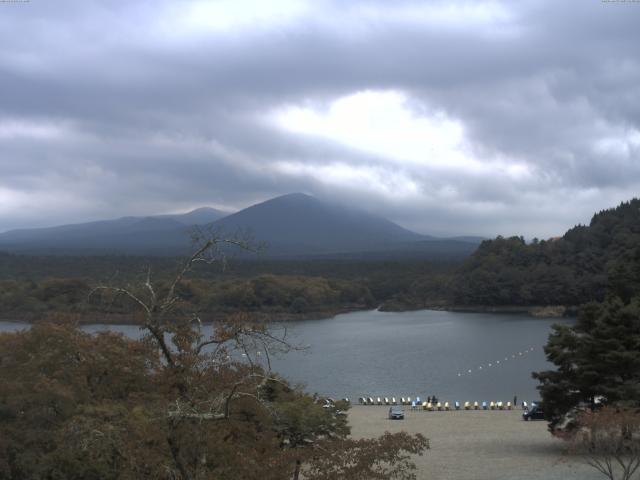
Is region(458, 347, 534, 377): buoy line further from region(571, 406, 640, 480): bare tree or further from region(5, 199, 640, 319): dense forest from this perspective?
region(5, 199, 640, 319): dense forest

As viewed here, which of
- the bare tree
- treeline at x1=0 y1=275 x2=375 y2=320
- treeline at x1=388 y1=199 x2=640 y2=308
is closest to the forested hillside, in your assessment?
treeline at x1=388 y1=199 x2=640 y2=308

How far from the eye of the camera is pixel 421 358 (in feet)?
119

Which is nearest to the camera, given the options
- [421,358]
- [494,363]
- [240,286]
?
[494,363]

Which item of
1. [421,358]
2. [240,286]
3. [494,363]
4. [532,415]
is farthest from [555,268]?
[532,415]

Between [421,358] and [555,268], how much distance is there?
33594mm

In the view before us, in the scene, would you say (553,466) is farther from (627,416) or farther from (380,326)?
(380,326)

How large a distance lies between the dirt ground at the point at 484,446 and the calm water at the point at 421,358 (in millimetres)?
3337

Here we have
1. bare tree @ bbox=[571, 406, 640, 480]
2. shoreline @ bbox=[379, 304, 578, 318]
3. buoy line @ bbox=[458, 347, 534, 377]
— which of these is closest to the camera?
bare tree @ bbox=[571, 406, 640, 480]

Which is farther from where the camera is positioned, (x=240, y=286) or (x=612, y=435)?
(x=240, y=286)

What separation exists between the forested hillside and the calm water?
807cm

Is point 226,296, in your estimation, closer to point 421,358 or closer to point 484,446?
point 421,358

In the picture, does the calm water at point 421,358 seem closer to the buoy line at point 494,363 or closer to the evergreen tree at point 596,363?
the buoy line at point 494,363

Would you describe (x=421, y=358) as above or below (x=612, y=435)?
below

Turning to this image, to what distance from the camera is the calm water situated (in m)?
28.6
